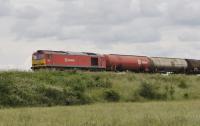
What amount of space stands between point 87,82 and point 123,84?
4.49 meters

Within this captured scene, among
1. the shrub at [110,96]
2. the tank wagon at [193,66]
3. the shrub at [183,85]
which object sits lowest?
the shrub at [110,96]

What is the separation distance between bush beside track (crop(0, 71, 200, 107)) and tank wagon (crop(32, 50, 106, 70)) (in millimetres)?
5360

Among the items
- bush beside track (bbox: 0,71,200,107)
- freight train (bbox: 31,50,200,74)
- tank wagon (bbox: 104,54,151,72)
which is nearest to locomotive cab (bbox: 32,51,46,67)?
freight train (bbox: 31,50,200,74)

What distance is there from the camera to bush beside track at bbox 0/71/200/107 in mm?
40062

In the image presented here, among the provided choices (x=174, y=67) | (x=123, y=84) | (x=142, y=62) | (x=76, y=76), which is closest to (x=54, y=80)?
(x=76, y=76)

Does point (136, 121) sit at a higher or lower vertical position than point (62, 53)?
lower

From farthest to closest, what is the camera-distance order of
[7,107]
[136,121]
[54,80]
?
[54,80]
[7,107]
[136,121]

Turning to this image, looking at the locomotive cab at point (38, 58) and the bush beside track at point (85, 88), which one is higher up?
the locomotive cab at point (38, 58)

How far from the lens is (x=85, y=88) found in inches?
1801

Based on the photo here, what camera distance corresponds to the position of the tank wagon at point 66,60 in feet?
176

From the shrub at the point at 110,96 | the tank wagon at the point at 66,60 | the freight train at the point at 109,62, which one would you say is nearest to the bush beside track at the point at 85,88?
the shrub at the point at 110,96

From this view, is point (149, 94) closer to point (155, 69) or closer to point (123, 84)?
point (123, 84)

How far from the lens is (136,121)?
22750 mm

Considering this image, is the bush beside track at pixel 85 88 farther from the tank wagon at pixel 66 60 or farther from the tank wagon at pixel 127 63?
the tank wagon at pixel 127 63
